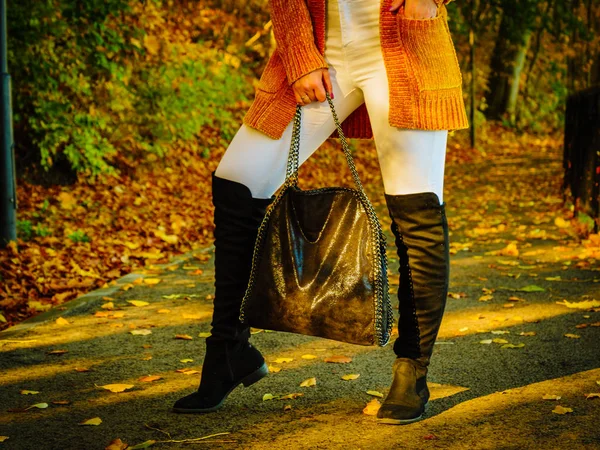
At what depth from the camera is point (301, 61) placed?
2.83 m

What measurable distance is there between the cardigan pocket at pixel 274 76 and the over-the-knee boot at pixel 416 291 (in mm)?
542

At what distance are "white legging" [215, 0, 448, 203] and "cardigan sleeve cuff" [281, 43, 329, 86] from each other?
0.32 feet

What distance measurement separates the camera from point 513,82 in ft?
93.5

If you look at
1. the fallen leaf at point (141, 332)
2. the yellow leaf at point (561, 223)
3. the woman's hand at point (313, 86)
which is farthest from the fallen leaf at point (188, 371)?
the yellow leaf at point (561, 223)

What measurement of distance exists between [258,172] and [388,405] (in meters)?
0.95

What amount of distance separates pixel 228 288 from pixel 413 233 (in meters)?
0.68

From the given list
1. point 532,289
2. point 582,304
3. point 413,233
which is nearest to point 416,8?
point 413,233

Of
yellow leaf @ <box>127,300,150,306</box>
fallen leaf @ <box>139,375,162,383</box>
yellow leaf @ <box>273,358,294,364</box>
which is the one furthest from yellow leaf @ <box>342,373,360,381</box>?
yellow leaf @ <box>127,300,150,306</box>

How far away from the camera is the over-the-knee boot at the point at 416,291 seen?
292 cm

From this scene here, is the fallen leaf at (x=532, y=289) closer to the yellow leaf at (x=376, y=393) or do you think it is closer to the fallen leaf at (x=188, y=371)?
the yellow leaf at (x=376, y=393)

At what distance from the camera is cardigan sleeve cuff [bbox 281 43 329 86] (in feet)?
9.25

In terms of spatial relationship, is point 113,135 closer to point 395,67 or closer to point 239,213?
point 239,213

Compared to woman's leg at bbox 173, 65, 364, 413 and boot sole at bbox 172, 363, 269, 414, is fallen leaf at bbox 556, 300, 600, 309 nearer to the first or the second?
boot sole at bbox 172, 363, 269, 414

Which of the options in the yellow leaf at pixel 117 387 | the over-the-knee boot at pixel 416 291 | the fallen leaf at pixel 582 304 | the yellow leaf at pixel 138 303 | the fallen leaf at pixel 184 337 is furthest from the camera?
the yellow leaf at pixel 138 303
